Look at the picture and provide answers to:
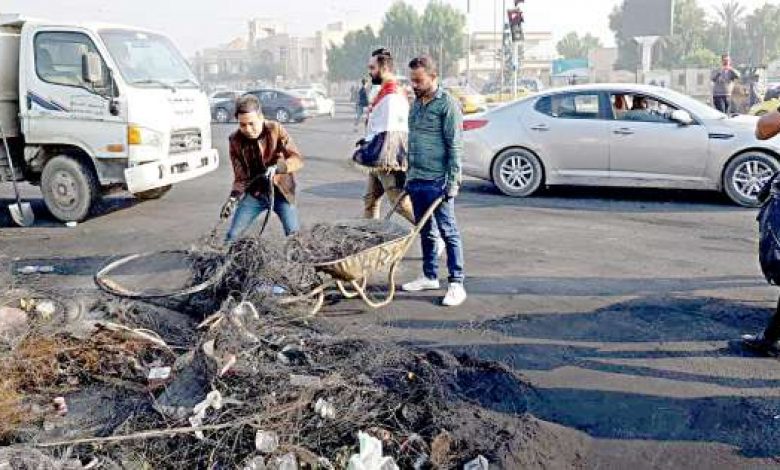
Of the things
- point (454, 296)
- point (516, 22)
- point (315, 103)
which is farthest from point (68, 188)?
point (315, 103)

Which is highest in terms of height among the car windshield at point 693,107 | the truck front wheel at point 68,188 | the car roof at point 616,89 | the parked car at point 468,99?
the parked car at point 468,99

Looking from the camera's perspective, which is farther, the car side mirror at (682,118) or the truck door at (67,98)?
the car side mirror at (682,118)

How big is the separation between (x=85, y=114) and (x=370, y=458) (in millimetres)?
7228

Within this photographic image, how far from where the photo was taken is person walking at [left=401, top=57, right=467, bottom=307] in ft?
18.9

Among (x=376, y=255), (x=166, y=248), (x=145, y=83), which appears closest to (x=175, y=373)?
(x=376, y=255)

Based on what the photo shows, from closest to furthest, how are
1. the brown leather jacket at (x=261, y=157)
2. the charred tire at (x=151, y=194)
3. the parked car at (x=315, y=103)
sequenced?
the brown leather jacket at (x=261, y=157) → the charred tire at (x=151, y=194) → the parked car at (x=315, y=103)

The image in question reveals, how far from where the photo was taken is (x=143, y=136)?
916 centimetres

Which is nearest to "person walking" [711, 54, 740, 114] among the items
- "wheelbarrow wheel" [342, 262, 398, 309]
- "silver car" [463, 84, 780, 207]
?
"silver car" [463, 84, 780, 207]

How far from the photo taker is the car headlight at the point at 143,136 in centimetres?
909

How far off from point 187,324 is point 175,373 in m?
1.10

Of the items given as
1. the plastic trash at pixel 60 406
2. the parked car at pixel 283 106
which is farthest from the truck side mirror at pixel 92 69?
the parked car at pixel 283 106

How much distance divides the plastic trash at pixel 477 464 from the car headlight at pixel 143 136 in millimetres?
6883

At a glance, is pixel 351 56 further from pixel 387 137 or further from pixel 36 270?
pixel 387 137

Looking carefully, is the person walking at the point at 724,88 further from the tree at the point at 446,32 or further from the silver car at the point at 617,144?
the tree at the point at 446,32
